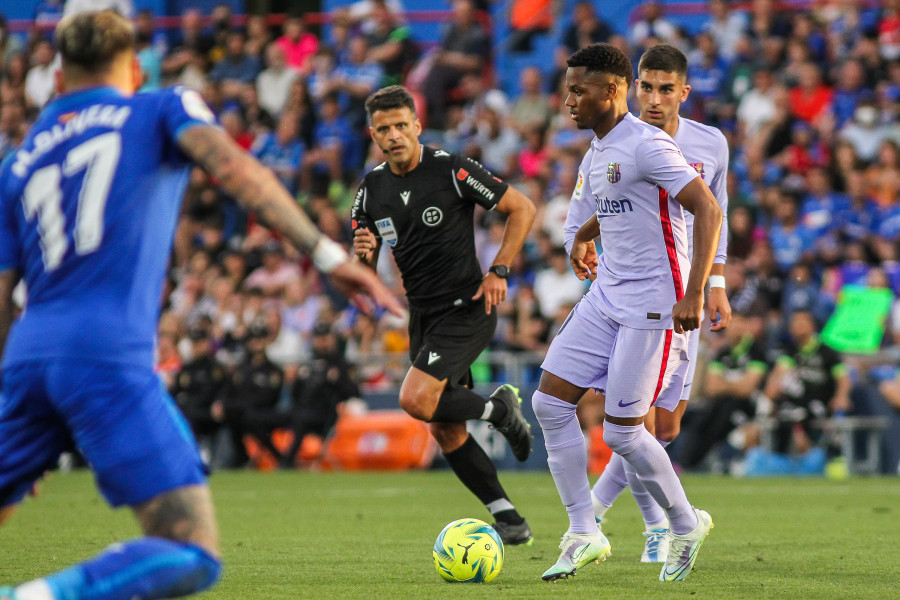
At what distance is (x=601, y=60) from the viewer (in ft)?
20.1

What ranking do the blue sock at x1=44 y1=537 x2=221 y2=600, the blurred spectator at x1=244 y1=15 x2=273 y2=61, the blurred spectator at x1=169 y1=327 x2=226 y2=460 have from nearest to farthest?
the blue sock at x1=44 y1=537 x2=221 y2=600 → the blurred spectator at x1=169 y1=327 x2=226 y2=460 → the blurred spectator at x1=244 y1=15 x2=273 y2=61

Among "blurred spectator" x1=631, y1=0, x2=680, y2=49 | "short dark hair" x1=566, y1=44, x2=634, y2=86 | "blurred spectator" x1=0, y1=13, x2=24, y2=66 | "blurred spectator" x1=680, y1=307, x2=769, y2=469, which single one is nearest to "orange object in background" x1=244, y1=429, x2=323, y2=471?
"blurred spectator" x1=680, y1=307, x2=769, y2=469

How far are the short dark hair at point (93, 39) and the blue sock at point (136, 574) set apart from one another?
1437 millimetres

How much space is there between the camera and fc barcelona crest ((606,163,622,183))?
6.17 metres

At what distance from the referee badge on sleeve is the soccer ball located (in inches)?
94.3

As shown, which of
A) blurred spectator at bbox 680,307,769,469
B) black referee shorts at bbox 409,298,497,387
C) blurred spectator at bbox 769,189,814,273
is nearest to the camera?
black referee shorts at bbox 409,298,497,387

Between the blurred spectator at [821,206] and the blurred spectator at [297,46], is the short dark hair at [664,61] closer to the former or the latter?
the blurred spectator at [821,206]

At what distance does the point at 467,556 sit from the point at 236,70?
662 inches

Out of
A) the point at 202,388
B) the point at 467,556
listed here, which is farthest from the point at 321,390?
the point at 467,556

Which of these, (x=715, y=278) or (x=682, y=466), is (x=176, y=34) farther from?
(x=715, y=278)

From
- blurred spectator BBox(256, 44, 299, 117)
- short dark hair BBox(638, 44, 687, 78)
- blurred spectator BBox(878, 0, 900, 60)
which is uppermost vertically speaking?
blurred spectator BBox(878, 0, 900, 60)

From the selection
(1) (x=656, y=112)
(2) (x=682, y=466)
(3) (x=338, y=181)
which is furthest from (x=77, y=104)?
(3) (x=338, y=181)

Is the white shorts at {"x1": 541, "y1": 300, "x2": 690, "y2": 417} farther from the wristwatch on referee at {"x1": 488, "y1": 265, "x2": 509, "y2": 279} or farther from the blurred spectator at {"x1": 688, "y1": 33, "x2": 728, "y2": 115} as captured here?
the blurred spectator at {"x1": 688, "y1": 33, "x2": 728, "y2": 115}

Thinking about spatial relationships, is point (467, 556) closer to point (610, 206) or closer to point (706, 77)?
point (610, 206)
